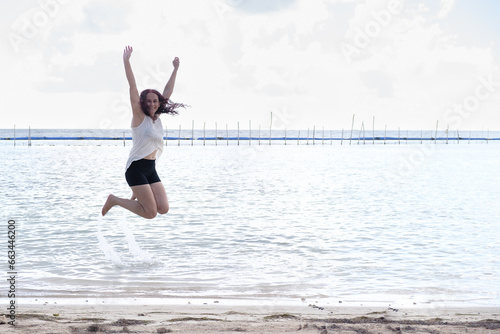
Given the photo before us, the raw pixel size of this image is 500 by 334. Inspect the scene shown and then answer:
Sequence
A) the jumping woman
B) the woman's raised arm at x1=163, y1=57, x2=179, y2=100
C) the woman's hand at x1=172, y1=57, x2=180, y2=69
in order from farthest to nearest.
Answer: the woman's hand at x1=172, y1=57, x2=180, y2=69, the woman's raised arm at x1=163, y1=57, x2=179, y2=100, the jumping woman

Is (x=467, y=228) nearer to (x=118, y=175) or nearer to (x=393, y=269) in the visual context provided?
(x=393, y=269)

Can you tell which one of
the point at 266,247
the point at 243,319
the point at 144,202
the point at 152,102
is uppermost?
the point at 152,102

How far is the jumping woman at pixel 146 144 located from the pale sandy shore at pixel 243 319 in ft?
3.91

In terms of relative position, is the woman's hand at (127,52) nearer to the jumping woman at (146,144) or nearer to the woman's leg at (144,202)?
the jumping woman at (146,144)

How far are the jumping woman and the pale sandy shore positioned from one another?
3.91 ft

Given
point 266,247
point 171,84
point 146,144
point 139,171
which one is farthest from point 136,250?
point 171,84

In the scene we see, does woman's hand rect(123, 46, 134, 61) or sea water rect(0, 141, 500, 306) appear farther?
sea water rect(0, 141, 500, 306)

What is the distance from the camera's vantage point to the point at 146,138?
17.8 ft

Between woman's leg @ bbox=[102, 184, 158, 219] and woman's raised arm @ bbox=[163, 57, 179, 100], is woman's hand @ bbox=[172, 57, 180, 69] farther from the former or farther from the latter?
woman's leg @ bbox=[102, 184, 158, 219]

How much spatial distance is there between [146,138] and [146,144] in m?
0.07

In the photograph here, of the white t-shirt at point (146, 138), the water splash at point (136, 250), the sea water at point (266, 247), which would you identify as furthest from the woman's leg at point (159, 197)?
the water splash at point (136, 250)

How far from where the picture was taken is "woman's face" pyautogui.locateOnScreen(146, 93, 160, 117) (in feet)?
17.6

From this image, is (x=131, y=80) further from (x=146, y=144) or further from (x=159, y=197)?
(x=159, y=197)

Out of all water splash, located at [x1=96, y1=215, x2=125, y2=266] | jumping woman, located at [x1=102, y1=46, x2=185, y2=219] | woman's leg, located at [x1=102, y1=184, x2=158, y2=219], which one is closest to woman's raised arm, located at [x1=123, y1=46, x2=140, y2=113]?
jumping woman, located at [x1=102, y1=46, x2=185, y2=219]
